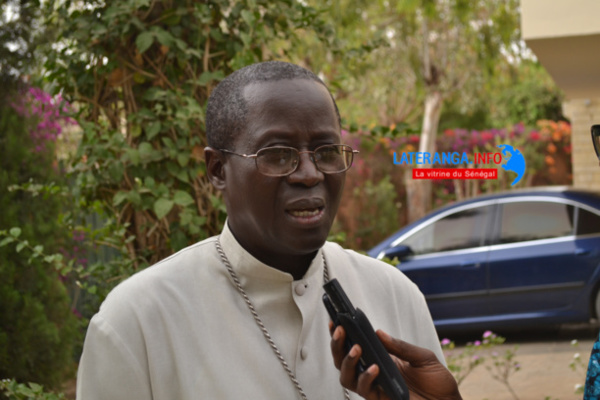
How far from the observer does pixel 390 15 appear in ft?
58.7

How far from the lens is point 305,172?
156 centimetres

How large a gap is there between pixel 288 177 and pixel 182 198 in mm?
1498

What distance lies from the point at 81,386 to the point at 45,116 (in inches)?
202

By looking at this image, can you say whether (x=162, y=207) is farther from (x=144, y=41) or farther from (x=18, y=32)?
(x=18, y=32)

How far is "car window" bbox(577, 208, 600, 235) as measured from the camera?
804cm

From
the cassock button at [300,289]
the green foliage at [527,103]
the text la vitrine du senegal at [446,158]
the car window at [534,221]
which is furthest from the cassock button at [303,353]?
the green foliage at [527,103]

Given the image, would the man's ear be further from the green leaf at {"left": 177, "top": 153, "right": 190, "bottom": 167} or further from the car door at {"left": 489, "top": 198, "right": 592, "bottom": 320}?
the car door at {"left": 489, "top": 198, "right": 592, "bottom": 320}

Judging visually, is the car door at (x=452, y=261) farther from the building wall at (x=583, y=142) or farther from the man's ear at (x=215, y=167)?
the man's ear at (x=215, y=167)

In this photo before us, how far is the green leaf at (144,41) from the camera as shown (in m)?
2.98

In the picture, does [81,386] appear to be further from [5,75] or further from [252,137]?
[5,75]

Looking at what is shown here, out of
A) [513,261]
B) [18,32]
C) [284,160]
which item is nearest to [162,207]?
[284,160]

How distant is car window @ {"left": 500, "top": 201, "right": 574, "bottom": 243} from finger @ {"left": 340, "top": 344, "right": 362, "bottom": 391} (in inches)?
283

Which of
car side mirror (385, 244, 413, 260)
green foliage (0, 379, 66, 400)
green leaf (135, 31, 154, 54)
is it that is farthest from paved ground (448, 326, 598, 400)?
green leaf (135, 31, 154, 54)

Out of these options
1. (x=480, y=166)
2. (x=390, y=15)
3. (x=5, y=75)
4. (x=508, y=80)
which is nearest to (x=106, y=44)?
(x=480, y=166)
